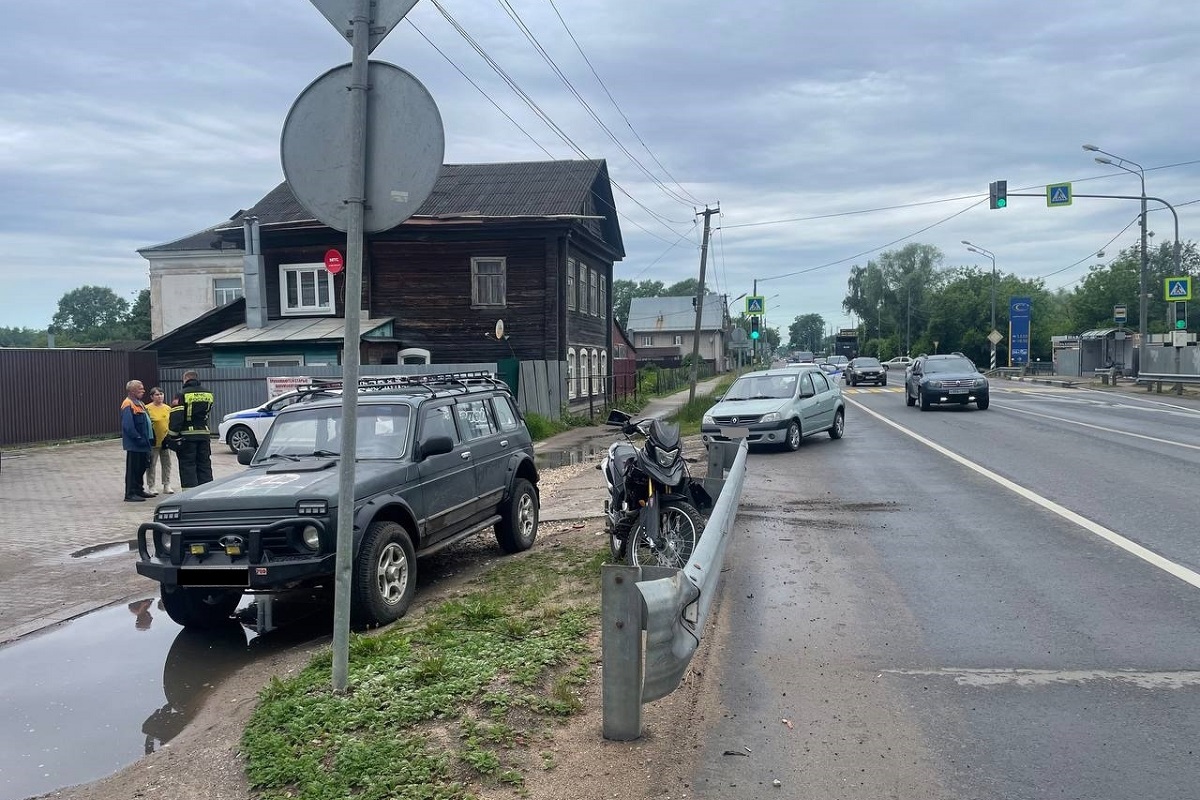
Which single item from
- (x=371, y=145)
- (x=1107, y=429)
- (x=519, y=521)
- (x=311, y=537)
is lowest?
(x=519, y=521)

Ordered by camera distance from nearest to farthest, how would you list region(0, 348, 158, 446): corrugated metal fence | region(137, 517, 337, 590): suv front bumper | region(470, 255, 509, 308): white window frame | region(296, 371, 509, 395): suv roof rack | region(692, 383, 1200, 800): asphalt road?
1. region(692, 383, 1200, 800): asphalt road
2. region(137, 517, 337, 590): suv front bumper
3. region(296, 371, 509, 395): suv roof rack
4. region(0, 348, 158, 446): corrugated metal fence
5. region(470, 255, 509, 308): white window frame

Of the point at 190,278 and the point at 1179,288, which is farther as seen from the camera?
Answer: the point at 190,278

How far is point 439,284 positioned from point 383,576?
23082 mm

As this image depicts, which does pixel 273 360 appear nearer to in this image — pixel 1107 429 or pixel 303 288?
pixel 303 288

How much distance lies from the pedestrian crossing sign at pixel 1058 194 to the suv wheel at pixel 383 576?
87.3 feet

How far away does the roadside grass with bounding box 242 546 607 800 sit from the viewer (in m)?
3.84

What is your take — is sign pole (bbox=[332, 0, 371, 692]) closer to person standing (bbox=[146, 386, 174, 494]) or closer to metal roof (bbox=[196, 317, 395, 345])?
person standing (bbox=[146, 386, 174, 494])

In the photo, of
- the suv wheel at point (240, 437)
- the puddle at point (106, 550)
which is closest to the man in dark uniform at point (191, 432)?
the puddle at point (106, 550)

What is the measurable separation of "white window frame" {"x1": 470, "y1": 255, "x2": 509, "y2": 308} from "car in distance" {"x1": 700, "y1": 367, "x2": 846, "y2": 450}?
458 inches

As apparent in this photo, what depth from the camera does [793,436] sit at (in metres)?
17.0

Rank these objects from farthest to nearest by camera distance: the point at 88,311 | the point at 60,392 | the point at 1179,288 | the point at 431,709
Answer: the point at 88,311, the point at 1179,288, the point at 60,392, the point at 431,709

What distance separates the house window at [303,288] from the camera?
2969 centimetres

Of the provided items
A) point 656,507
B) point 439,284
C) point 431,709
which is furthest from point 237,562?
point 439,284

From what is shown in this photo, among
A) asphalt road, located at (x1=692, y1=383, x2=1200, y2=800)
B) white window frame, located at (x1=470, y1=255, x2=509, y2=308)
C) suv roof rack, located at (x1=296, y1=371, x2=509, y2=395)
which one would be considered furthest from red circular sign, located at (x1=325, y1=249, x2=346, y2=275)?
suv roof rack, located at (x1=296, y1=371, x2=509, y2=395)
